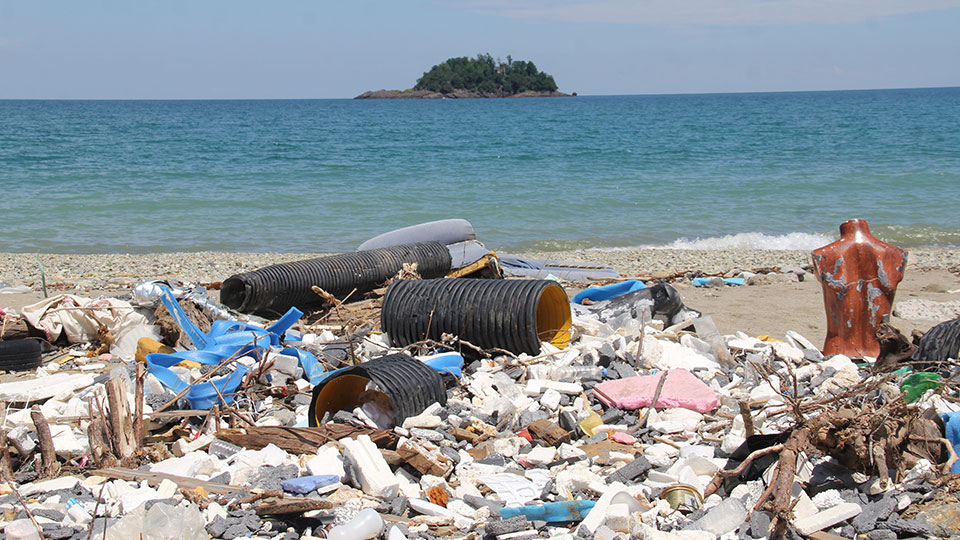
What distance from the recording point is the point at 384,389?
413cm

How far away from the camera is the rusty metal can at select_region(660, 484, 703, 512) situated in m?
3.28

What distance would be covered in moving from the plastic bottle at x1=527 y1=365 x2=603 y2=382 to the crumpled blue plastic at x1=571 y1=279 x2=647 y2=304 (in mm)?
2278

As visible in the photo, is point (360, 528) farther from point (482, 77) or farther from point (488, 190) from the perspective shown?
point (482, 77)

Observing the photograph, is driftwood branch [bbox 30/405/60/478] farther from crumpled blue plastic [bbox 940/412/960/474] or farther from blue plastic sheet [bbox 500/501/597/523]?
crumpled blue plastic [bbox 940/412/960/474]

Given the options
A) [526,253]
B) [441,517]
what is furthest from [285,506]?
[526,253]

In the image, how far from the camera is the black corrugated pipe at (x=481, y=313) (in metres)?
5.41

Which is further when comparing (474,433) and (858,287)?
(858,287)

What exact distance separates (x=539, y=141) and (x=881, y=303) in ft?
101

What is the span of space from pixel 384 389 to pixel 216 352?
1.58 m

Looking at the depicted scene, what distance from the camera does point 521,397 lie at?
15.1 feet

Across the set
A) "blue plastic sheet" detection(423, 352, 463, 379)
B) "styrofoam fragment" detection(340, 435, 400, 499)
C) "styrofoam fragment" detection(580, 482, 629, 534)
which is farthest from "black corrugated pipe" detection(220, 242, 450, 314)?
"styrofoam fragment" detection(580, 482, 629, 534)

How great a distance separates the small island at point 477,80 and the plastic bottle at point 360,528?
12214 centimetres

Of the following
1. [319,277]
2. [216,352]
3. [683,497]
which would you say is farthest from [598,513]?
[319,277]

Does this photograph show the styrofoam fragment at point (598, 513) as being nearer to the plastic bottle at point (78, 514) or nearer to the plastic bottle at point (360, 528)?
the plastic bottle at point (360, 528)
